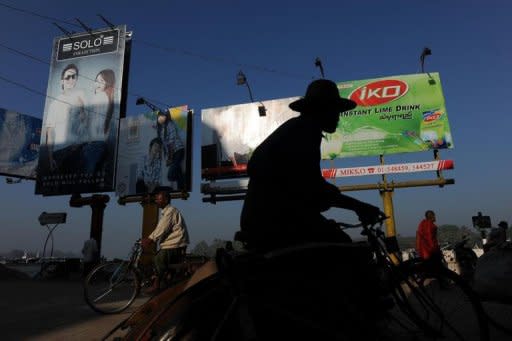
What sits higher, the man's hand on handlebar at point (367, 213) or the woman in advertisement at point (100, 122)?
the woman in advertisement at point (100, 122)

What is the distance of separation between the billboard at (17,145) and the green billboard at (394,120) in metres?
21.6

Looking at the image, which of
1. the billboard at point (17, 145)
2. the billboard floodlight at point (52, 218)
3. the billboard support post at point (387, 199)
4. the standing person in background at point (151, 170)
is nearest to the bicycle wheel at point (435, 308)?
the billboard support post at point (387, 199)

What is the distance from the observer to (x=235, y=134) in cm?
1967

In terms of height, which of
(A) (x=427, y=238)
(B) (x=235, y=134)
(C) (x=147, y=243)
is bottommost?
(A) (x=427, y=238)

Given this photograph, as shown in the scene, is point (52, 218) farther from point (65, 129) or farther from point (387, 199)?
point (387, 199)

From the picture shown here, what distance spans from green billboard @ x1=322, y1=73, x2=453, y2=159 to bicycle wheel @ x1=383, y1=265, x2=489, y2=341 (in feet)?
45.0

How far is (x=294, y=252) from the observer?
192 cm

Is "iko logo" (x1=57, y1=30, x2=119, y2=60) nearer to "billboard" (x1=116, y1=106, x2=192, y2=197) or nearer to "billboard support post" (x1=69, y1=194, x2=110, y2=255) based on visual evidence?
"billboard" (x1=116, y1=106, x2=192, y2=197)

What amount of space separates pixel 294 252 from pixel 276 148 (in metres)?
0.55

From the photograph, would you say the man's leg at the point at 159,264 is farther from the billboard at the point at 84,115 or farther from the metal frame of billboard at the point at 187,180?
the billboard at the point at 84,115

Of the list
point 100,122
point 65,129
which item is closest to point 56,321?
point 100,122

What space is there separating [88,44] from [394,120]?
17.4 m

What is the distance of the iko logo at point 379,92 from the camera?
17.4 metres

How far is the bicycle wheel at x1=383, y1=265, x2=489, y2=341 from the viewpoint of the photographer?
9.41ft
